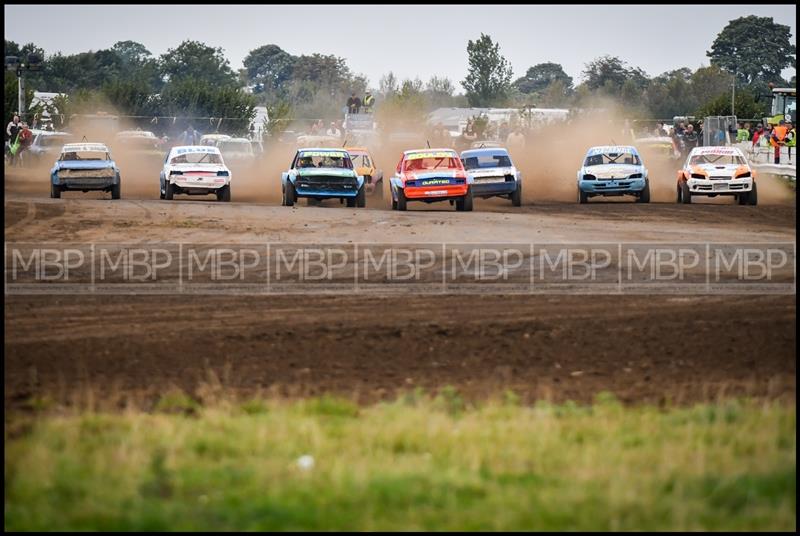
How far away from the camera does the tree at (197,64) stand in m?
119

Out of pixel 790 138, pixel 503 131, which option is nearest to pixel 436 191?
pixel 790 138

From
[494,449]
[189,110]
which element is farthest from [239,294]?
[189,110]

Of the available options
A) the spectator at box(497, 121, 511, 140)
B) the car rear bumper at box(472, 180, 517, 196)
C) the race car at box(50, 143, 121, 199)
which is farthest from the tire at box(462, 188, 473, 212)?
the spectator at box(497, 121, 511, 140)

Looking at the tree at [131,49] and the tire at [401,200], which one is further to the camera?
the tree at [131,49]

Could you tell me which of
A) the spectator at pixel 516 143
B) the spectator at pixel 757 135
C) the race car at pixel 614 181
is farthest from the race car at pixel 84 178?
the spectator at pixel 516 143

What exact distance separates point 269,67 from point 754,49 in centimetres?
6922

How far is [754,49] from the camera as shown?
12519cm

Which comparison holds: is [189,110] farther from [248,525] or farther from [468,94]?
[248,525]

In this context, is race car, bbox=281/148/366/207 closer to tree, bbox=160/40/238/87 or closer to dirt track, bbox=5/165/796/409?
dirt track, bbox=5/165/796/409

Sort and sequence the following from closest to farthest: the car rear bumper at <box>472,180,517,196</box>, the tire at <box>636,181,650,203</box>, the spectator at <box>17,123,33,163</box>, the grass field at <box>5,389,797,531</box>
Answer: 1. the grass field at <box>5,389,797,531</box>
2. the car rear bumper at <box>472,180,517,196</box>
3. the tire at <box>636,181,650,203</box>
4. the spectator at <box>17,123,33,163</box>

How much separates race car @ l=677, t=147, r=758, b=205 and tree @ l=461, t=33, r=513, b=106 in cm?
9101

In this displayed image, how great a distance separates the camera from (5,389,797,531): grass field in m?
7.35
